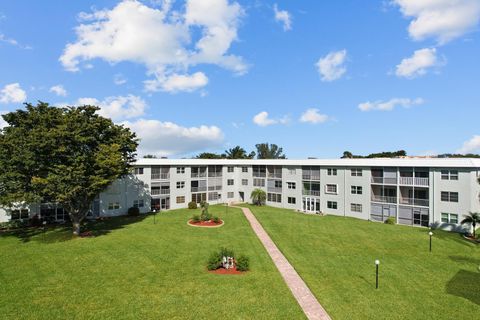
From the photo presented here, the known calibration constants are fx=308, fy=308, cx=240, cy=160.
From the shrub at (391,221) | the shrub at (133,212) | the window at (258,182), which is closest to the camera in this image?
the shrub at (391,221)

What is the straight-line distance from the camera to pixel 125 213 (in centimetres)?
4725

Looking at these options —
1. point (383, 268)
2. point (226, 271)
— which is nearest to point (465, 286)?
point (383, 268)

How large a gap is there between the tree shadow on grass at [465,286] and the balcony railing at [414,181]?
61.4 ft

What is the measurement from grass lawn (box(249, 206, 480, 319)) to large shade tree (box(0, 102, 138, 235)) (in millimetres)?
19929

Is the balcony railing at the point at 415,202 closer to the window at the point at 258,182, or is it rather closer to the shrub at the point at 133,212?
the window at the point at 258,182

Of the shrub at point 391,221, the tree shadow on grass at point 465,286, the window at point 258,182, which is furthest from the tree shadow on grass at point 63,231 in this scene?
the shrub at point 391,221

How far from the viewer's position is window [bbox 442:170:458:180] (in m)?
38.2

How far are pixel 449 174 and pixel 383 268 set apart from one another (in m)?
21.9

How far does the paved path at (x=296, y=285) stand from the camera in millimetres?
16663

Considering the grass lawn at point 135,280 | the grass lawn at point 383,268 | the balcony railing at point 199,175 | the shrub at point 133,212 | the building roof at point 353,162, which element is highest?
the building roof at point 353,162

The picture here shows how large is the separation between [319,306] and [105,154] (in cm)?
2594

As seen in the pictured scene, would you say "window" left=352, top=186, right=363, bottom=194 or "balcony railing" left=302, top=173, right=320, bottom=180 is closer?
"window" left=352, top=186, right=363, bottom=194

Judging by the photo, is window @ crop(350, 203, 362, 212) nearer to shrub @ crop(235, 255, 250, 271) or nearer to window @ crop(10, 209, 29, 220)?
shrub @ crop(235, 255, 250, 271)

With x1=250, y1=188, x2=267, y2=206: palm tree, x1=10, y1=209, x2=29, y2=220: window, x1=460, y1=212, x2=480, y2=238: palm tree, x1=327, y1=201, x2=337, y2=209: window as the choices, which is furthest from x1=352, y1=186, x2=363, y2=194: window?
x1=10, y1=209, x2=29, y2=220: window
